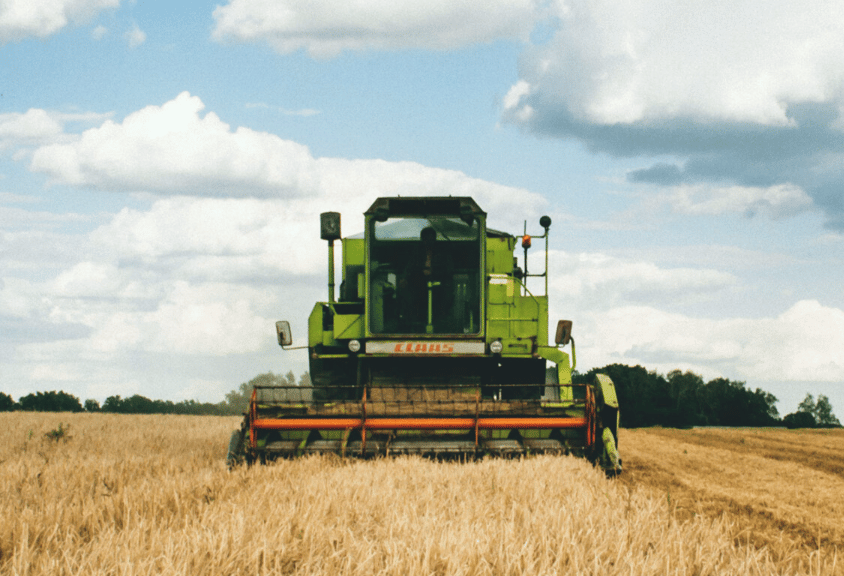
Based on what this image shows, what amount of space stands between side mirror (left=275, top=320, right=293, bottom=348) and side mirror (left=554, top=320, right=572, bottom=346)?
328cm

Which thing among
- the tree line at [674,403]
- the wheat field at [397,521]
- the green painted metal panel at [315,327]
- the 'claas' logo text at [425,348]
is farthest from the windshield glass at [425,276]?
the tree line at [674,403]

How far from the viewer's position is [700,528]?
4.56m

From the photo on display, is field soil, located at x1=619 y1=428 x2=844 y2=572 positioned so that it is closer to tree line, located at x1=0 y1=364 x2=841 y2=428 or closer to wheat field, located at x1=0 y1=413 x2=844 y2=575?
wheat field, located at x1=0 y1=413 x2=844 y2=575

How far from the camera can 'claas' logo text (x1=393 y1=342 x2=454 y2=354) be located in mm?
9289

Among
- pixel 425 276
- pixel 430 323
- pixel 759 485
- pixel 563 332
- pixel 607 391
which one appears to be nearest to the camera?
pixel 607 391

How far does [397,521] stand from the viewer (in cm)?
431

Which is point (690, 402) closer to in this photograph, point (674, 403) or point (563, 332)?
point (674, 403)

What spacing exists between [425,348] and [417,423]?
1.62 metres

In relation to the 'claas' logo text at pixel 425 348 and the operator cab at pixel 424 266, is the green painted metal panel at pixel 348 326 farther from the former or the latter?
the 'claas' logo text at pixel 425 348

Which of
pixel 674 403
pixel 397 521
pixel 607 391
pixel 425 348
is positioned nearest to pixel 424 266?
pixel 425 348

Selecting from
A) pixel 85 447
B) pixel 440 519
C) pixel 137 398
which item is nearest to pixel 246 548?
pixel 440 519

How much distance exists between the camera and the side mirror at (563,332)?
30.3ft

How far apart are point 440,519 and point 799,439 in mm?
15380

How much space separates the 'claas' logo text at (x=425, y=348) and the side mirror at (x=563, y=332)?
1293 millimetres
